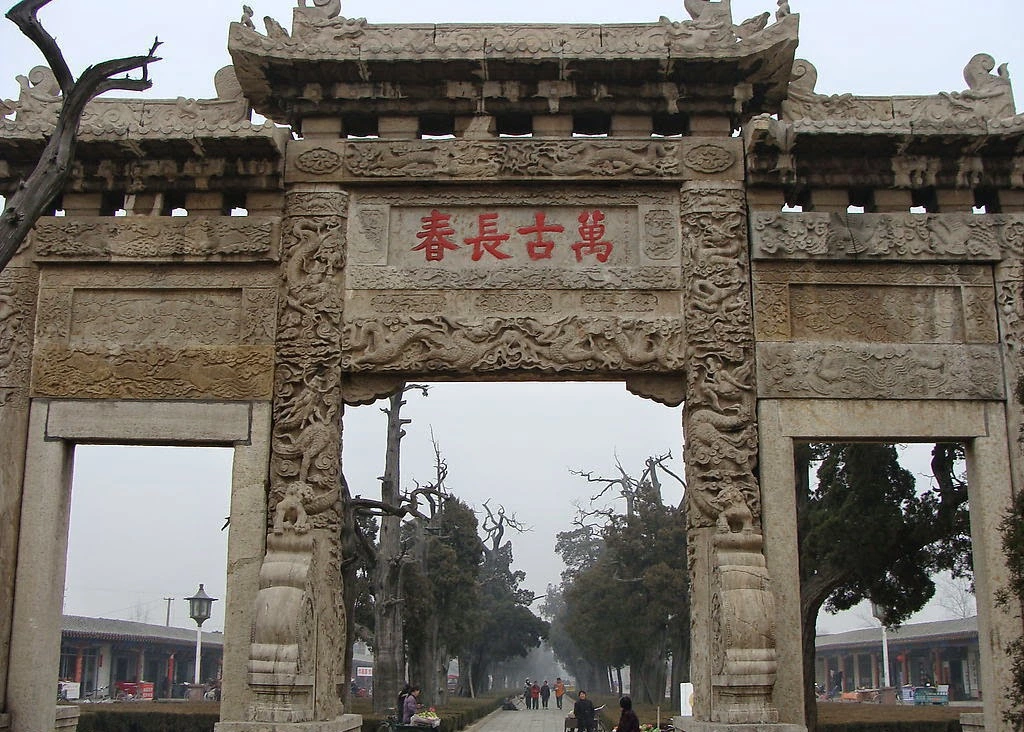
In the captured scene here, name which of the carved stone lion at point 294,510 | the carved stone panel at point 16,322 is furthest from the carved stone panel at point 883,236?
the carved stone panel at point 16,322

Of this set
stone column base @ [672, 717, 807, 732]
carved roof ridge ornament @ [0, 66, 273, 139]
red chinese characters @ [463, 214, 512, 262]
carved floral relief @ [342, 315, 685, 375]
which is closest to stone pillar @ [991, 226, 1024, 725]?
stone column base @ [672, 717, 807, 732]

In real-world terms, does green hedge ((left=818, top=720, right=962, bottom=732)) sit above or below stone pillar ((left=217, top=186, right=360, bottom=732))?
below

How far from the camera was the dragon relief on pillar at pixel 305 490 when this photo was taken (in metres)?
7.42

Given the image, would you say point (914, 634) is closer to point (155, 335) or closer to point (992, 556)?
point (992, 556)

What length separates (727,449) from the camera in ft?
26.5

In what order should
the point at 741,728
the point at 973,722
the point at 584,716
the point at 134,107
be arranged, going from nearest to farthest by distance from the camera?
the point at 741,728
the point at 973,722
the point at 134,107
the point at 584,716

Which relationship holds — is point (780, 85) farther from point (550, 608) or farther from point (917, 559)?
point (550, 608)

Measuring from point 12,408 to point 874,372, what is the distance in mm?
7043

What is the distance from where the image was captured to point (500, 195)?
28.5ft

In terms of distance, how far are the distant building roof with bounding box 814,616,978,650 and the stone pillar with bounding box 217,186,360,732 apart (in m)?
24.1

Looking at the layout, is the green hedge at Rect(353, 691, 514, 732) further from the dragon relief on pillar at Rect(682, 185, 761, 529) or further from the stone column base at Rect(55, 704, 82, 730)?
the dragon relief on pillar at Rect(682, 185, 761, 529)

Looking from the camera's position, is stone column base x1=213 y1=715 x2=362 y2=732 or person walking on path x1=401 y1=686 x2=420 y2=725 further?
person walking on path x1=401 y1=686 x2=420 y2=725

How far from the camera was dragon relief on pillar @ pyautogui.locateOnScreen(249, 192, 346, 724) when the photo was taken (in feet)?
24.3

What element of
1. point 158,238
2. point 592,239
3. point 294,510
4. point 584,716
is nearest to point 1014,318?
point 592,239
